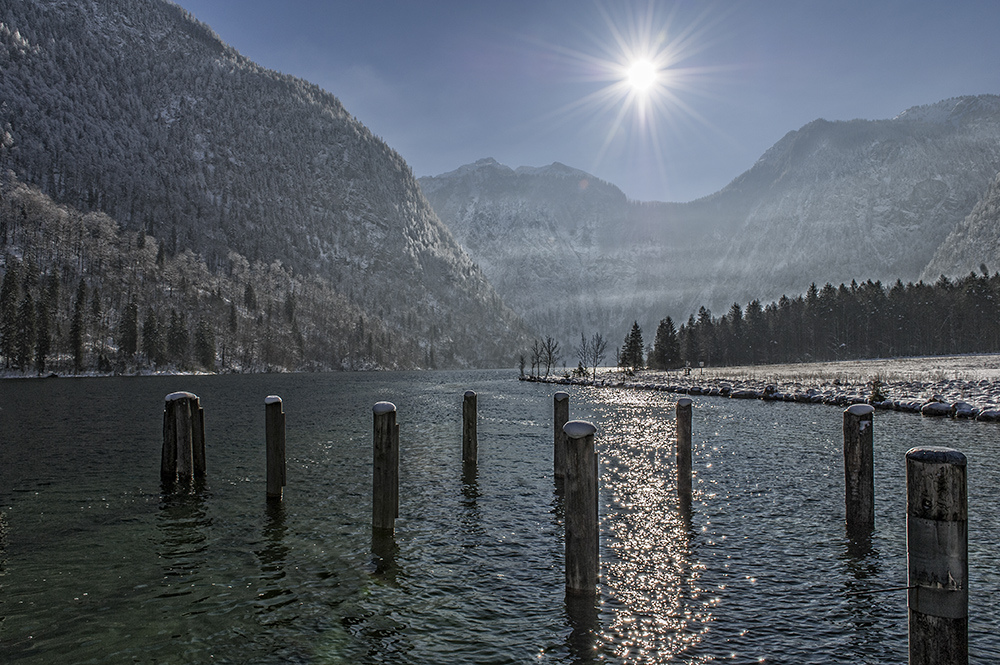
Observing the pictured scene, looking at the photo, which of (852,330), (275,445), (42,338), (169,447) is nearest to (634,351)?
(852,330)

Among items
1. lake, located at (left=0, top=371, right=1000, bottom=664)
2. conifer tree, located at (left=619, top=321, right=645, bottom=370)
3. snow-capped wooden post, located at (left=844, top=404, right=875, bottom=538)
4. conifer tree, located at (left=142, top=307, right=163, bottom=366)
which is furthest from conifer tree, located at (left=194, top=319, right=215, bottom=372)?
snow-capped wooden post, located at (left=844, top=404, right=875, bottom=538)

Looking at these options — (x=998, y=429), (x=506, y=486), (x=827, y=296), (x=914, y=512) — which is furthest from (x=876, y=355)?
(x=914, y=512)

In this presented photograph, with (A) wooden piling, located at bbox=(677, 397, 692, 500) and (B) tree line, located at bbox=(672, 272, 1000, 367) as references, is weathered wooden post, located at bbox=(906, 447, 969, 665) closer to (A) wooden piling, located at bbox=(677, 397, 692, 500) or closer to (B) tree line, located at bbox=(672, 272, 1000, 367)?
(A) wooden piling, located at bbox=(677, 397, 692, 500)

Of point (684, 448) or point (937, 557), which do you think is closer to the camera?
point (937, 557)

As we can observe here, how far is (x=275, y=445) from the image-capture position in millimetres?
15391

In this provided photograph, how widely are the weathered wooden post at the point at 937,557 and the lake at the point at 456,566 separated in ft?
6.86

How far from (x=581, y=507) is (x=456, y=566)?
12.4ft

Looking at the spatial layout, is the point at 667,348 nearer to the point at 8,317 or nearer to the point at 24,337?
the point at 24,337

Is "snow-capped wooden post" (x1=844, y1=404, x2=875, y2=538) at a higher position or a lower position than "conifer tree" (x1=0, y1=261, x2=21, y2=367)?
lower

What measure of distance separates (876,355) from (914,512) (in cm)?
13986

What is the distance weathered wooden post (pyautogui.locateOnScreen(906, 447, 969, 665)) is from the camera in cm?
557

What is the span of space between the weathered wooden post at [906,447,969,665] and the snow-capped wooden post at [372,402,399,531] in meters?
9.22

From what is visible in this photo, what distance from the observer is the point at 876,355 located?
120 metres

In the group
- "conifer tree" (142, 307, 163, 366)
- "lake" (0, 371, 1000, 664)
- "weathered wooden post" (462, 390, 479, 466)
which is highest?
"conifer tree" (142, 307, 163, 366)
